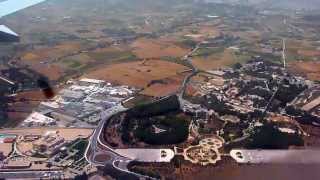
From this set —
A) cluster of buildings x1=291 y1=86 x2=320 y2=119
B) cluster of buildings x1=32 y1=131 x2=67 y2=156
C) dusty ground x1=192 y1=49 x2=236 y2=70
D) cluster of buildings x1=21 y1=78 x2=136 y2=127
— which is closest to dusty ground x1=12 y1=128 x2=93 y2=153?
cluster of buildings x1=32 y1=131 x2=67 y2=156

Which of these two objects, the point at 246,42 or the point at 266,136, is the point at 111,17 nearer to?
the point at 246,42

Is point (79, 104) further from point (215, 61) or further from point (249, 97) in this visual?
point (215, 61)

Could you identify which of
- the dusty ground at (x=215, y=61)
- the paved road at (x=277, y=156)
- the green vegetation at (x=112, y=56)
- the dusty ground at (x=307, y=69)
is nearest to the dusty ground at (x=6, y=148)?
the paved road at (x=277, y=156)

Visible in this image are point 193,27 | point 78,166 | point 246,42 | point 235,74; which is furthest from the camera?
point 193,27

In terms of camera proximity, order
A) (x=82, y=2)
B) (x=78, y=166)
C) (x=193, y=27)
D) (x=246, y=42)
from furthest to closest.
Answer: (x=82, y=2) < (x=193, y=27) < (x=246, y=42) < (x=78, y=166)

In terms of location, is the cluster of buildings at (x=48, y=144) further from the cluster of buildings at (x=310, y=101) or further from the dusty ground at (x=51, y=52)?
the cluster of buildings at (x=310, y=101)

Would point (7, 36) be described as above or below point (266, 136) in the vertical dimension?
above

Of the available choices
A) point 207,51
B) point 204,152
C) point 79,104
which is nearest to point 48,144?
point 79,104

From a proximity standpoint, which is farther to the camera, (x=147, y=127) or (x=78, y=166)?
(x=147, y=127)

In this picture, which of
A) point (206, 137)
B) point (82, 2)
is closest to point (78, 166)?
point (206, 137)
